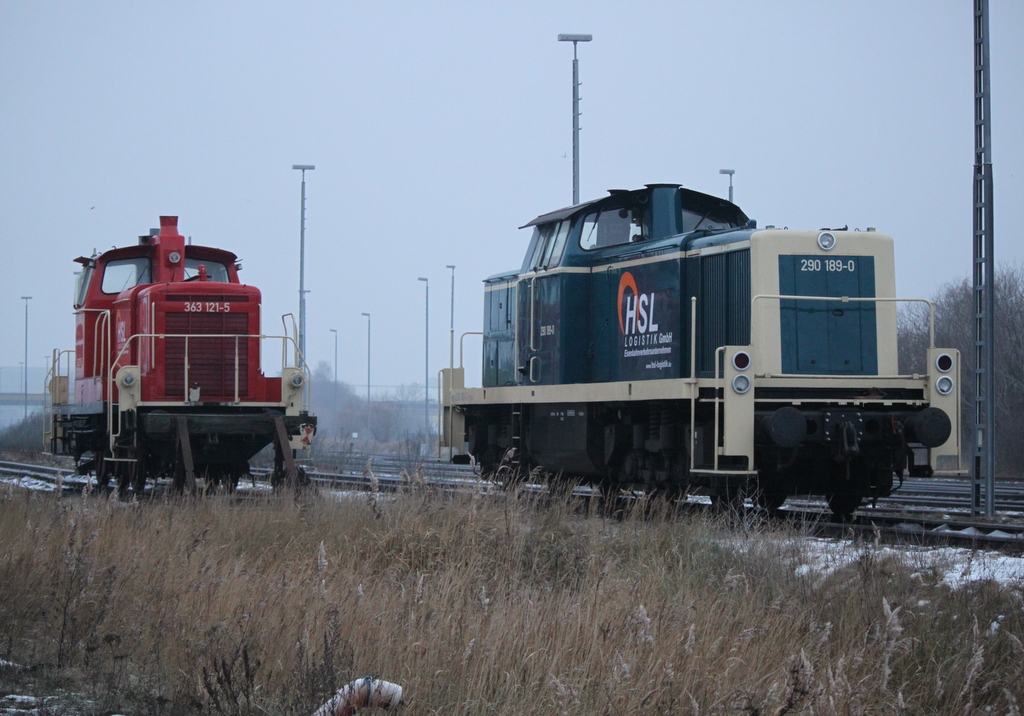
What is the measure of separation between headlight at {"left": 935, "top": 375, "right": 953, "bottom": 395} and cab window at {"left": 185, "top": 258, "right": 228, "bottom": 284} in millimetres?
8842

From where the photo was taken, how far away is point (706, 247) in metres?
10.7

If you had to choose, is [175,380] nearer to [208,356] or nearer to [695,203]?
[208,356]

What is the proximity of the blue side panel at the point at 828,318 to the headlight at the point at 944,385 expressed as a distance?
67cm

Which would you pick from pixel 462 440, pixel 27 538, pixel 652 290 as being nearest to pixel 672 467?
pixel 652 290

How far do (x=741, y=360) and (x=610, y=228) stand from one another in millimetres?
2978

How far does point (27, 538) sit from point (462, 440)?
755cm

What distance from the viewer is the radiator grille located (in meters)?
12.3

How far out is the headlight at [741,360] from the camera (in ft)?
31.0

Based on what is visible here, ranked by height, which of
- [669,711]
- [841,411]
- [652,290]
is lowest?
[669,711]

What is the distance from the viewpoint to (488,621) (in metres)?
5.19

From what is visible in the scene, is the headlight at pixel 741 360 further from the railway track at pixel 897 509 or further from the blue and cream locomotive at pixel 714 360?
the railway track at pixel 897 509

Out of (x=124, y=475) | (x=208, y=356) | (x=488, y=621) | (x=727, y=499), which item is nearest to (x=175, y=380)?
(x=208, y=356)

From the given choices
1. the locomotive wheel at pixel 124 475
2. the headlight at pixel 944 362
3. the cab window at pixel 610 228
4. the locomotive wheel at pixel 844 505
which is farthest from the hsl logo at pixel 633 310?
the locomotive wheel at pixel 124 475

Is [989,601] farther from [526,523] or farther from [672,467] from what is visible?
[672,467]
